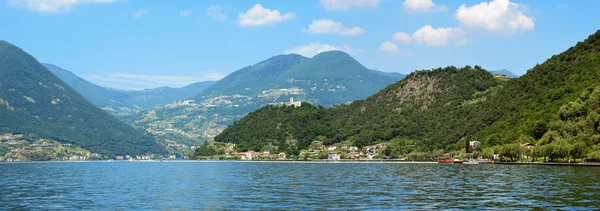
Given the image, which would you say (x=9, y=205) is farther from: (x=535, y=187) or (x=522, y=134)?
→ (x=522, y=134)

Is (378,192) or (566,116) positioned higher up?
(566,116)

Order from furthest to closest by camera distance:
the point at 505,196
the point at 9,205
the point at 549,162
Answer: the point at 549,162 < the point at 505,196 < the point at 9,205

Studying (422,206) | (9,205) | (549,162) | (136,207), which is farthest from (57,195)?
(549,162)

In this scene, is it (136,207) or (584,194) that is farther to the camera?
(584,194)

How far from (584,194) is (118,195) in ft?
155

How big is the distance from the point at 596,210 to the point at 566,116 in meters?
145

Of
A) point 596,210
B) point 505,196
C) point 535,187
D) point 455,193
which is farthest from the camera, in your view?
point 535,187

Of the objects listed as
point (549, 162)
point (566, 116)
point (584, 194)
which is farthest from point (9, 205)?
point (566, 116)

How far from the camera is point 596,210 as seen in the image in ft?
155

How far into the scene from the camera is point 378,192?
69.9 metres

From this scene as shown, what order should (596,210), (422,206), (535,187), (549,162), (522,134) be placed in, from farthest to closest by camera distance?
(522,134) → (549,162) → (535,187) → (422,206) → (596,210)

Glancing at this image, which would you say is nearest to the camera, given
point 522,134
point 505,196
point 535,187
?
point 505,196

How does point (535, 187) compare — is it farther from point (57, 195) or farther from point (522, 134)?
point (522, 134)

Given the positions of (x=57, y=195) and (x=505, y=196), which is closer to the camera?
(x=505, y=196)
